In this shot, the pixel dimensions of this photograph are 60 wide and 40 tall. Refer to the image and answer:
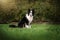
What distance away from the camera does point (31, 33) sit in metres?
3.75

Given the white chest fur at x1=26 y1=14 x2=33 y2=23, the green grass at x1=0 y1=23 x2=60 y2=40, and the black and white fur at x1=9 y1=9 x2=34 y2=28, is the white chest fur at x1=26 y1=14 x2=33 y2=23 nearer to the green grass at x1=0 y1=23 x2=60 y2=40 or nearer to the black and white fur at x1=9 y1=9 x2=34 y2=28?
the black and white fur at x1=9 y1=9 x2=34 y2=28

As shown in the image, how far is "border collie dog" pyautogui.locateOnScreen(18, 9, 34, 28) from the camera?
409 cm

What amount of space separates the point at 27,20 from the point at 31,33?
0.49 metres

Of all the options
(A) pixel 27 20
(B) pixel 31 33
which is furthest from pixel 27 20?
(B) pixel 31 33

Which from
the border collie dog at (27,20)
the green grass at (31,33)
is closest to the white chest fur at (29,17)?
the border collie dog at (27,20)

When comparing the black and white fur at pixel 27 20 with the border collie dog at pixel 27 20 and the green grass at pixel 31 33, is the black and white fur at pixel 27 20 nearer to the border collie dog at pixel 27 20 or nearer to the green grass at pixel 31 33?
the border collie dog at pixel 27 20

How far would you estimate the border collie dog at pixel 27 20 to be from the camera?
4090 millimetres

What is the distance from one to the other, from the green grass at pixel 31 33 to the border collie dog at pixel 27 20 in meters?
0.15

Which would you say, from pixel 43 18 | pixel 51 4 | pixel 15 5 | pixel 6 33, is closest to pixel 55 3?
pixel 51 4

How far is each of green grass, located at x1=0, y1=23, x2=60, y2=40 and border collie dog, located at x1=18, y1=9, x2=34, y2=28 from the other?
0.15 meters

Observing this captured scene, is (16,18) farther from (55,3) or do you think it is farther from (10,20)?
(55,3)

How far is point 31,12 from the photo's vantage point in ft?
Answer: 13.7

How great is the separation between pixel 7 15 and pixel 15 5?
281 millimetres

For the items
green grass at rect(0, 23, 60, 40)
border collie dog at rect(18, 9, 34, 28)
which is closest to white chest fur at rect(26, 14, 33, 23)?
border collie dog at rect(18, 9, 34, 28)
